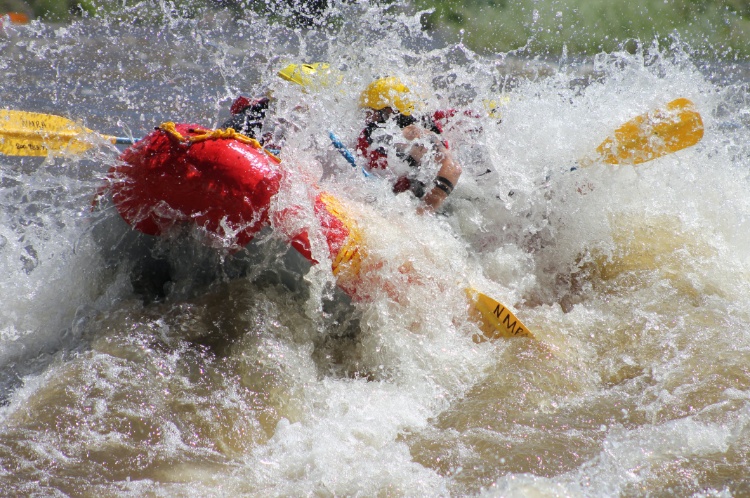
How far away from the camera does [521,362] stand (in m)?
2.30

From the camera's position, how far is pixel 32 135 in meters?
2.65

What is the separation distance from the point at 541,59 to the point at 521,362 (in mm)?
8917

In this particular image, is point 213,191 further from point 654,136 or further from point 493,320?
point 654,136

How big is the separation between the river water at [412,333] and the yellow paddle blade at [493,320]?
0.20 feet

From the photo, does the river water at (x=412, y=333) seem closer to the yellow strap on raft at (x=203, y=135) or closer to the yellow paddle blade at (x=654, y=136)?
the yellow paddle blade at (x=654, y=136)

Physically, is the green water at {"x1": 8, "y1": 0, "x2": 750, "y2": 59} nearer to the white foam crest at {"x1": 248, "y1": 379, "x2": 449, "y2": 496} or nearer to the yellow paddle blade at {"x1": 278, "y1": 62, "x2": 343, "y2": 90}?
the yellow paddle blade at {"x1": 278, "y1": 62, "x2": 343, "y2": 90}

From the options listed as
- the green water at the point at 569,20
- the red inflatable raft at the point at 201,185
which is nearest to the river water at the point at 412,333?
the red inflatable raft at the point at 201,185

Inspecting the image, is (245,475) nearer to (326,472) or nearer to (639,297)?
(326,472)

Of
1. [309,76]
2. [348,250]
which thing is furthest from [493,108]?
[348,250]

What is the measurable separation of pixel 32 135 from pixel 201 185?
1.24 meters

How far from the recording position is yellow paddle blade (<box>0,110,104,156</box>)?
2.62 metres

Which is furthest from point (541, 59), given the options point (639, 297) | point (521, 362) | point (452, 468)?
point (452, 468)

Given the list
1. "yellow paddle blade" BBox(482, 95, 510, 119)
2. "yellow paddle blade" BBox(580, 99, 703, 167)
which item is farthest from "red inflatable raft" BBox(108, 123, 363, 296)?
"yellow paddle blade" BBox(580, 99, 703, 167)

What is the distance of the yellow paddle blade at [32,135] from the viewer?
262 centimetres
